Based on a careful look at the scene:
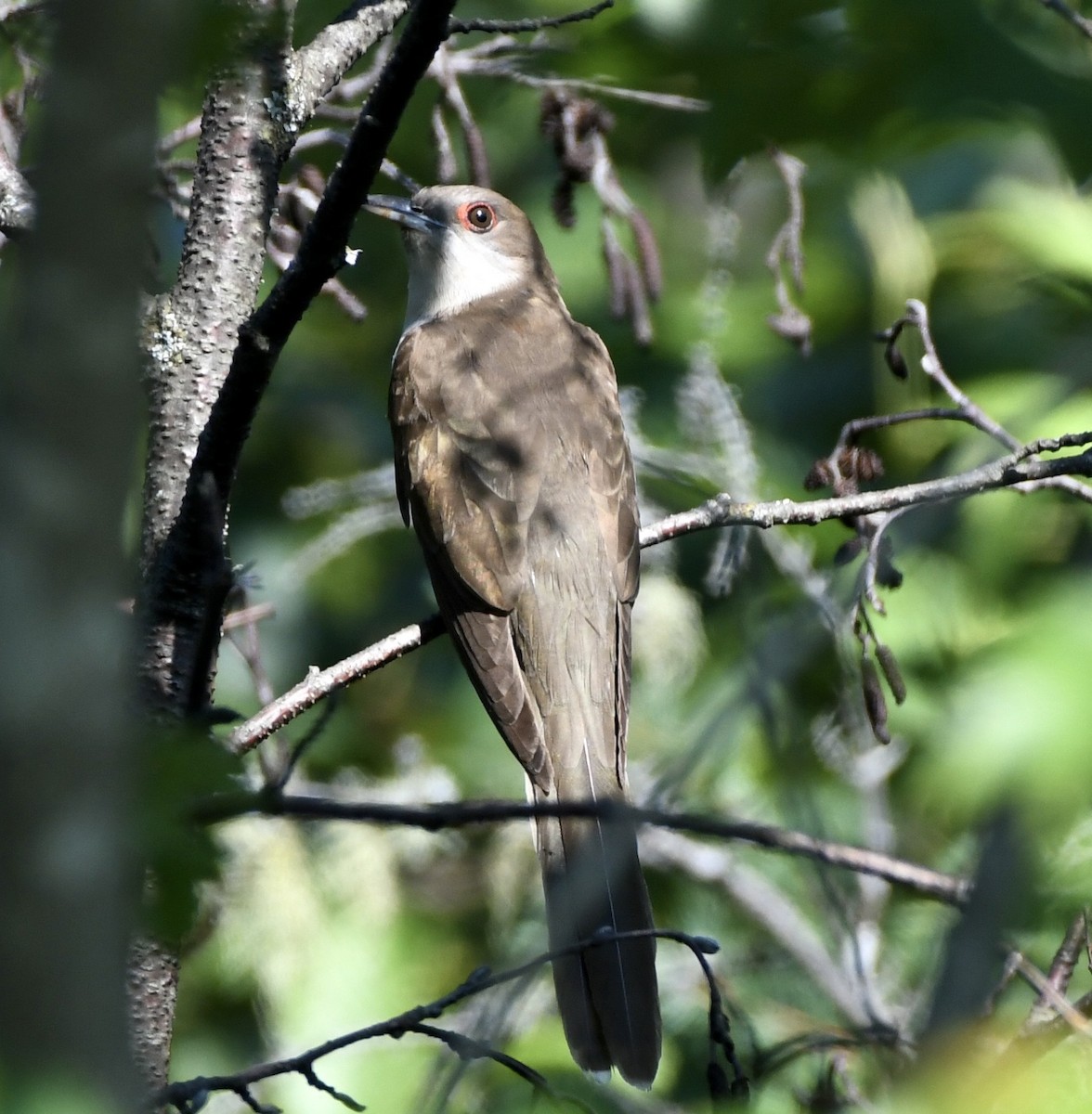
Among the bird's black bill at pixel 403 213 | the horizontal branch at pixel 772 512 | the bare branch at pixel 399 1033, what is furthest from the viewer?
the bird's black bill at pixel 403 213

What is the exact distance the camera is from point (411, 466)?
473cm

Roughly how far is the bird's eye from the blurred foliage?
0.62 m

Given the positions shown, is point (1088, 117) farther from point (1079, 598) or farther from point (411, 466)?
point (411, 466)

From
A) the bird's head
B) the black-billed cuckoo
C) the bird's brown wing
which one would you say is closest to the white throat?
the bird's head

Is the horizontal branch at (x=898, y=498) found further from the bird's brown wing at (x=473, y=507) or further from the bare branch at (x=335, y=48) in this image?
the bare branch at (x=335, y=48)

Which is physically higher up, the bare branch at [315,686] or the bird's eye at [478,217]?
the bird's eye at [478,217]

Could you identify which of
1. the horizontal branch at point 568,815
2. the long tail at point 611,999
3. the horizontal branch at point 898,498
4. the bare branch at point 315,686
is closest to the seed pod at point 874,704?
the horizontal branch at point 898,498

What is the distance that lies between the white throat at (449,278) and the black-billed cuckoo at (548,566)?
1.28 ft

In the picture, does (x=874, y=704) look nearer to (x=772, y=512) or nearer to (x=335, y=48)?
(x=772, y=512)

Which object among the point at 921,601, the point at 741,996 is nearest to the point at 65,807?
the point at 921,601

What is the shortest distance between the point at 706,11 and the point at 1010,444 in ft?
4.04

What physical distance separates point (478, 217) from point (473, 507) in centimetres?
168

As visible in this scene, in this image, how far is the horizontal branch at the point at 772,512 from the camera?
3260 millimetres

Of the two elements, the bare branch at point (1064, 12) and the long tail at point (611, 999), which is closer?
the bare branch at point (1064, 12)
